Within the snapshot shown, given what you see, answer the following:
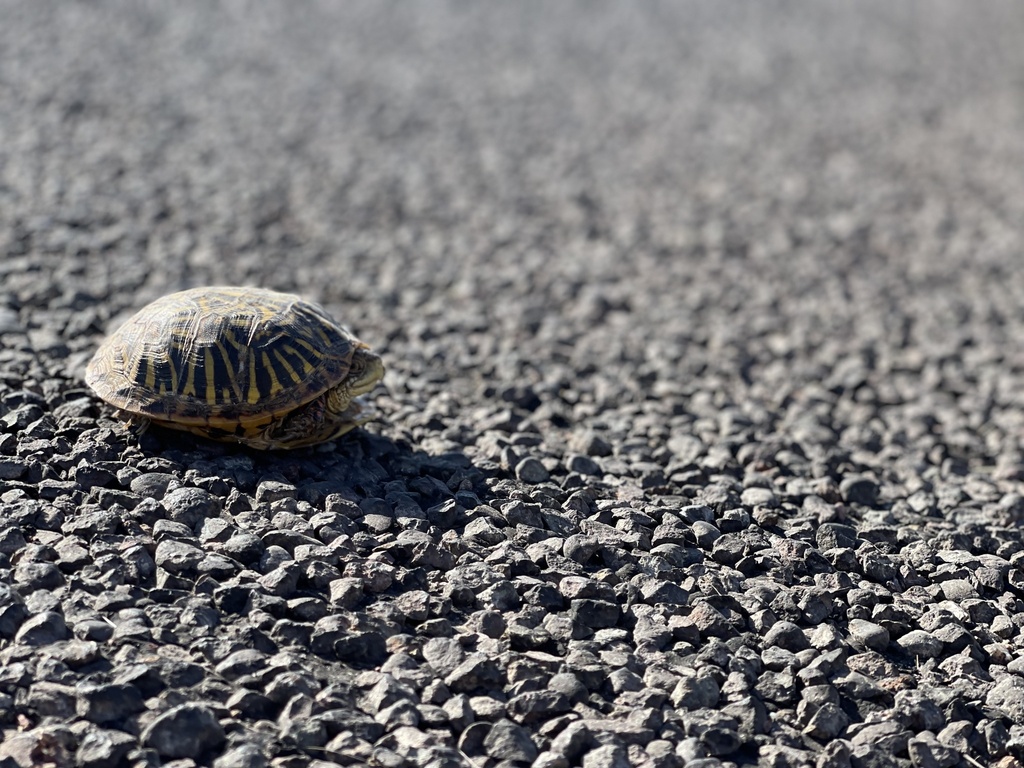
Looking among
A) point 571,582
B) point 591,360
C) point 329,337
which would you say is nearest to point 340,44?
point 591,360

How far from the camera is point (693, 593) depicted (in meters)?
5.75

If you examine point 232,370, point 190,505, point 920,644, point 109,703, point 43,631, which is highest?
point 232,370

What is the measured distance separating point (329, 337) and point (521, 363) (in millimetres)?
2858

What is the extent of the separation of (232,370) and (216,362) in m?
0.10

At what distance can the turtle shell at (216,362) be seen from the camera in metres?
6.15

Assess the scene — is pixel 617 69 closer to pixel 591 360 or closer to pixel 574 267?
pixel 574 267

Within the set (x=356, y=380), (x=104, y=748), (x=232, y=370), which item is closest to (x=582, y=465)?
(x=356, y=380)

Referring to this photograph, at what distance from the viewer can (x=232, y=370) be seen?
621 cm

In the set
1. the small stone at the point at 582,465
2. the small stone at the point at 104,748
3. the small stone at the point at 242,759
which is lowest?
the small stone at the point at 242,759

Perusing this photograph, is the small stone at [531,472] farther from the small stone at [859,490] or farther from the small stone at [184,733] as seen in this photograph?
the small stone at [184,733]

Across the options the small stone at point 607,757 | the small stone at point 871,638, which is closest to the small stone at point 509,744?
the small stone at point 607,757

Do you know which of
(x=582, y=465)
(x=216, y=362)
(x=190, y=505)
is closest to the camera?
(x=190, y=505)

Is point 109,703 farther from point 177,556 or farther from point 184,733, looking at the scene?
point 177,556

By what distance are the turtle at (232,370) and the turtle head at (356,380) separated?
11 mm
